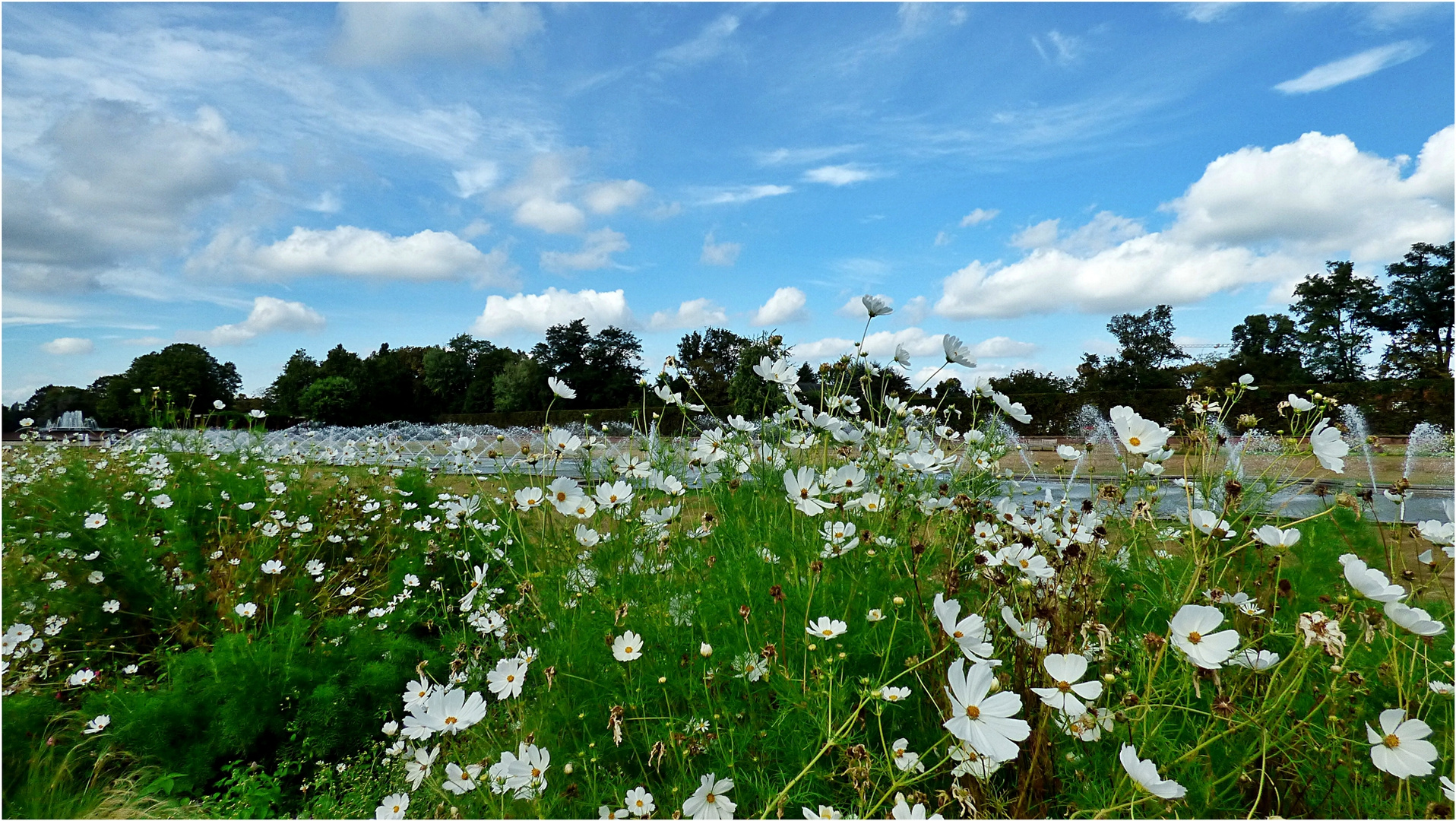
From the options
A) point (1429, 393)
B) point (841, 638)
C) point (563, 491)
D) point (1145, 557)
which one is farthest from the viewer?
point (1429, 393)

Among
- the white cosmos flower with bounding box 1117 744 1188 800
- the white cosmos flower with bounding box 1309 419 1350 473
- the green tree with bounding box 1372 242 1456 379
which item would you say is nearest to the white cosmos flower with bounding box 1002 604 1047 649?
the white cosmos flower with bounding box 1117 744 1188 800

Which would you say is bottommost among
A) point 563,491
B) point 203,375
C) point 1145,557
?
point 1145,557

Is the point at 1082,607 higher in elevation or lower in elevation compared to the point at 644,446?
lower

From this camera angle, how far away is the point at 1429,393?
15750mm

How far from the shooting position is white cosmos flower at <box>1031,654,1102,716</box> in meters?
1.12

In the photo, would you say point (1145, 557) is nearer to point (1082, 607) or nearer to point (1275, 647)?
point (1275, 647)

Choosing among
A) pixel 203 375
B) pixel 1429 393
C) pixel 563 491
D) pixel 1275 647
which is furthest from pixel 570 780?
pixel 203 375

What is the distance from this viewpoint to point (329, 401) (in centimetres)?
3784

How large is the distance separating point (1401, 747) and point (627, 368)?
1671 inches

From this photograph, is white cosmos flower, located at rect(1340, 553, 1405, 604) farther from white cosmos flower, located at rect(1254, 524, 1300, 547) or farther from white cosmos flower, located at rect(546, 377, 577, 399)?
white cosmos flower, located at rect(546, 377, 577, 399)

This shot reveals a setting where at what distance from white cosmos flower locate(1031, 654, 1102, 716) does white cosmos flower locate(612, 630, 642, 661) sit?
80 cm

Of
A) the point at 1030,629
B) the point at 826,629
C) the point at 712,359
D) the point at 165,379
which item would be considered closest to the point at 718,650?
the point at 826,629

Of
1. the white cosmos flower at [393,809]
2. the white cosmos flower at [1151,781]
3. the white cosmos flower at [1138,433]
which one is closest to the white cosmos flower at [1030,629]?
the white cosmos flower at [1151,781]

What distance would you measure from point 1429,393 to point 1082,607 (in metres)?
19.8
